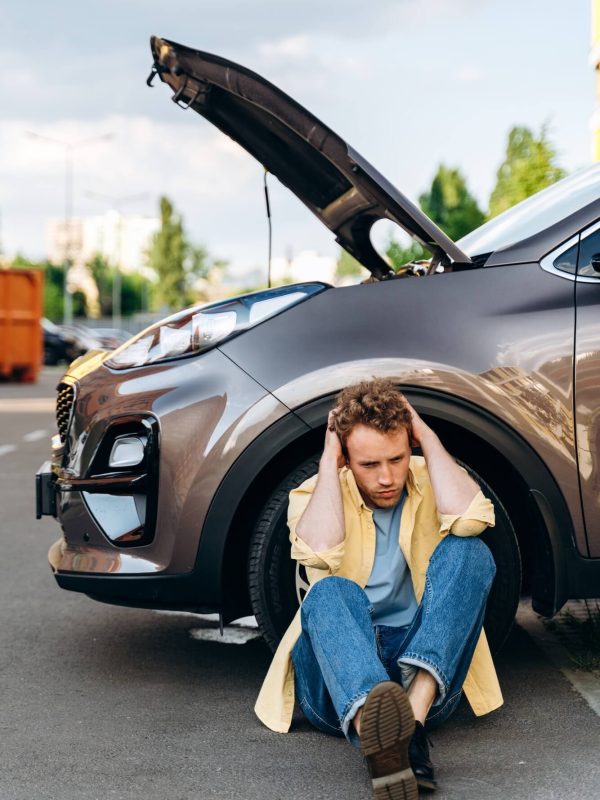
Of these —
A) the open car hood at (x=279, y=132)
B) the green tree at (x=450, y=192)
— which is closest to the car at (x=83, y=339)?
the green tree at (x=450, y=192)

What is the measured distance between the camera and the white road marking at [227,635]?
15.3 ft

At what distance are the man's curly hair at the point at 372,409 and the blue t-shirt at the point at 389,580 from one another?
0.27 m

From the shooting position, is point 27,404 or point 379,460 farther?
point 27,404

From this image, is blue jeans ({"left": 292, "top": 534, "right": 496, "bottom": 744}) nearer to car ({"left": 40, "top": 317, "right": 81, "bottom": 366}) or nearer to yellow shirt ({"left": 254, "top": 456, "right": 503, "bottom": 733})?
yellow shirt ({"left": 254, "top": 456, "right": 503, "bottom": 733})

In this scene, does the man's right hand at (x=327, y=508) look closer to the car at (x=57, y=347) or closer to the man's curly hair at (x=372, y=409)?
the man's curly hair at (x=372, y=409)

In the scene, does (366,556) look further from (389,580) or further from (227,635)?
(227,635)

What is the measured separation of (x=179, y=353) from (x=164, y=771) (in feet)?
4.10

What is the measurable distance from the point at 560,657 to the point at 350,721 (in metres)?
1.53

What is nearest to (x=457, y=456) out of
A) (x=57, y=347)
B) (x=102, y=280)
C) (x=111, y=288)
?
(x=57, y=347)

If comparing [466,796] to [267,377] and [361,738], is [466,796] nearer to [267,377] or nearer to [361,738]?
[361,738]

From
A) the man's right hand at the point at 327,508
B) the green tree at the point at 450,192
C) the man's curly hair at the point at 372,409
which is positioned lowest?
the man's right hand at the point at 327,508

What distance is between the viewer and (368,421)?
3.28 metres

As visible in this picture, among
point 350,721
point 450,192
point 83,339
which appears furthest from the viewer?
point 450,192

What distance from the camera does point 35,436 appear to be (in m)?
14.0
